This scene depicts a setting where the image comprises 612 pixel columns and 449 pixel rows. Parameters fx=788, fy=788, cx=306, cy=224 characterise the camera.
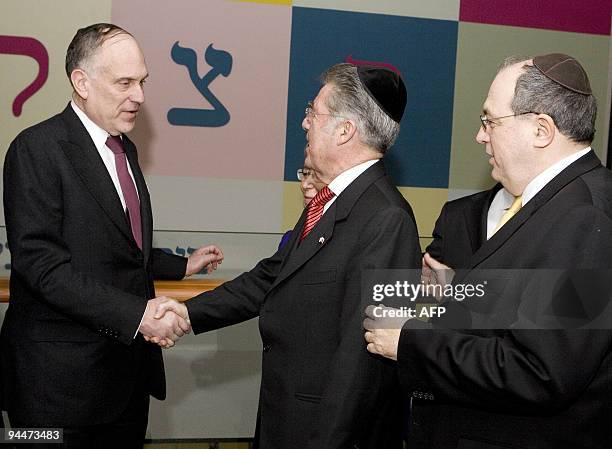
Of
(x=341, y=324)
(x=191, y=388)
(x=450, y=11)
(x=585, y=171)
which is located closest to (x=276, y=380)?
(x=341, y=324)

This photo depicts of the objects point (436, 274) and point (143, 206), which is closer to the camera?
point (436, 274)

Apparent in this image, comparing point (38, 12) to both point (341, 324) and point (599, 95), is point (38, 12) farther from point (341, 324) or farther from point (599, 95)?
point (599, 95)

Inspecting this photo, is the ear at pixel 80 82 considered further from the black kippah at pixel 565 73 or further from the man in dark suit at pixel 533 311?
the black kippah at pixel 565 73

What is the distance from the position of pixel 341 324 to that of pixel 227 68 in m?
2.19

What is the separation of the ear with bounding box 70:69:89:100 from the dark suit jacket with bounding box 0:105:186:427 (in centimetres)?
7

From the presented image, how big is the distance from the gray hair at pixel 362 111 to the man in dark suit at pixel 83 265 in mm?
709

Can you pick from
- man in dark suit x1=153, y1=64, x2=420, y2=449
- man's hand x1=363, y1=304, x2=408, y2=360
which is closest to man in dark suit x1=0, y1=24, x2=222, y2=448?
man in dark suit x1=153, y1=64, x2=420, y2=449

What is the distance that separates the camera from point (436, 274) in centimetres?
222

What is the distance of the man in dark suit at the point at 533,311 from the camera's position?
152 centimetres

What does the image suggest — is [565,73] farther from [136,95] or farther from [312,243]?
[136,95]

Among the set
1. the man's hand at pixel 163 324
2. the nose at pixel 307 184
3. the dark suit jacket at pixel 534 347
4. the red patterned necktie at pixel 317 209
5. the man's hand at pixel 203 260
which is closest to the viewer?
the dark suit jacket at pixel 534 347

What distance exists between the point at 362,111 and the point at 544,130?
20.8 inches

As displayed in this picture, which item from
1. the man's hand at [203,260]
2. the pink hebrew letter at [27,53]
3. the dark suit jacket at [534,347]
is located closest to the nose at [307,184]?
the man's hand at [203,260]

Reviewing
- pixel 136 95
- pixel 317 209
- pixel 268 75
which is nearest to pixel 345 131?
pixel 317 209
